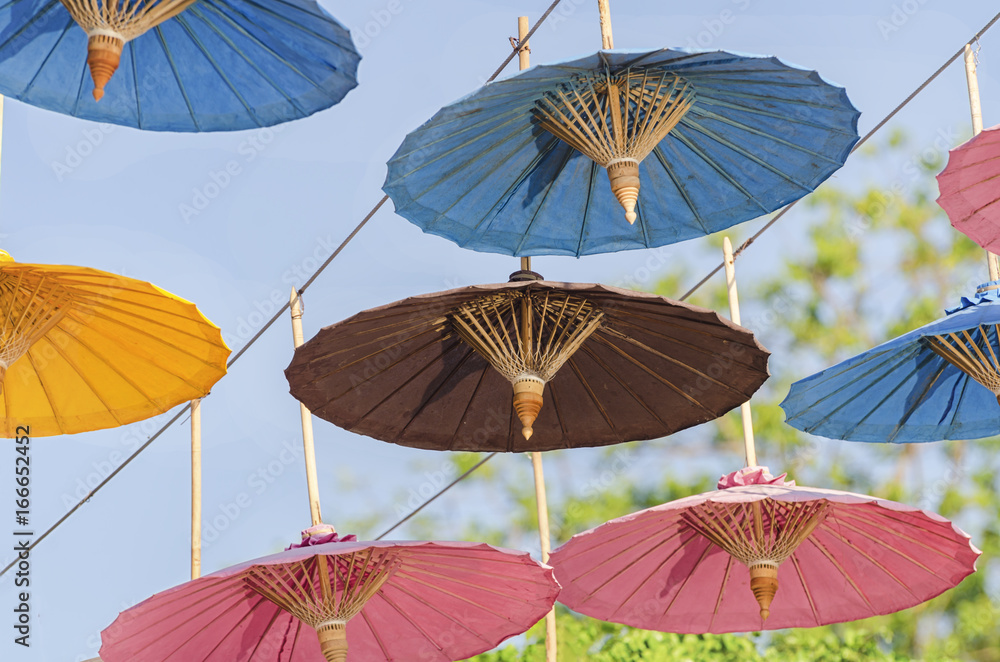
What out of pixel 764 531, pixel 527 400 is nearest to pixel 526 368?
pixel 527 400

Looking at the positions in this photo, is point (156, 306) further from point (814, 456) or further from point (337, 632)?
point (814, 456)

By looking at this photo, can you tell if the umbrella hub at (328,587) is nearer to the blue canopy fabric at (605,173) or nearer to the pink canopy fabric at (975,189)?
the blue canopy fabric at (605,173)

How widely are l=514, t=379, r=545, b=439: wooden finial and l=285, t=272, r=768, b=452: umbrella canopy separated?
0.01 m

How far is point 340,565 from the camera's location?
10.3 metres

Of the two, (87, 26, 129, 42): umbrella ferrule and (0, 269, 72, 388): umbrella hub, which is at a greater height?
(87, 26, 129, 42): umbrella ferrule

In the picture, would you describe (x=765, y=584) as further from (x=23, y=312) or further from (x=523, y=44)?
(x=23, y=312)

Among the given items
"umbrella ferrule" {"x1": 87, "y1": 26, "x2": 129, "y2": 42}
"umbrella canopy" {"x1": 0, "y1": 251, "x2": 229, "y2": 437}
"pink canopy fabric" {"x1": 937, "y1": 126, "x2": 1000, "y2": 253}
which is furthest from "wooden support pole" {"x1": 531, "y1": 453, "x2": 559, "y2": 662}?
"umbrella ferrule" {"x1": 87, "y1": 26, "x2": 129, "y2": 42}

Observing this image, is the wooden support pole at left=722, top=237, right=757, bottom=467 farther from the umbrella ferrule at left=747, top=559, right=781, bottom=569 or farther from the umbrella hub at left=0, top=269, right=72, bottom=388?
the umbrella hub at left=0, top=269, right=72, bottom=388

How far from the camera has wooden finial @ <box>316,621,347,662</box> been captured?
33.1ft

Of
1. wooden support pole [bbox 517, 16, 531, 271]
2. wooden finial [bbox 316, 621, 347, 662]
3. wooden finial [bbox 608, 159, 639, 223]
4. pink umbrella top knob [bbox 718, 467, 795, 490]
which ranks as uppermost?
wooden support pole [bbox 517, 16, 531, 271]

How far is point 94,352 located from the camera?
10.8 meters

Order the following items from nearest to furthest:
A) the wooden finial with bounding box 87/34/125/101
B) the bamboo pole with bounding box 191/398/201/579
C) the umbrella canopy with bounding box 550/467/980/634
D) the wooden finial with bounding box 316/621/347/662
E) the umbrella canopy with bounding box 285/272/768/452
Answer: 1. the wooden finial with bounding box 87/34/125/101
2. the umbrella canopy with bounding box 285/272/768/452
3. the wooden finial with bounding box 316/621/347/662
4. the umbrella canopy with bounding box 550/467/980/634
5. the bamboo pole with bounding box 191/398/201/579

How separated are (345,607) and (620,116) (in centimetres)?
408

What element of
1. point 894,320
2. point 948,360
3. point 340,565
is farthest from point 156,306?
point 894,320
